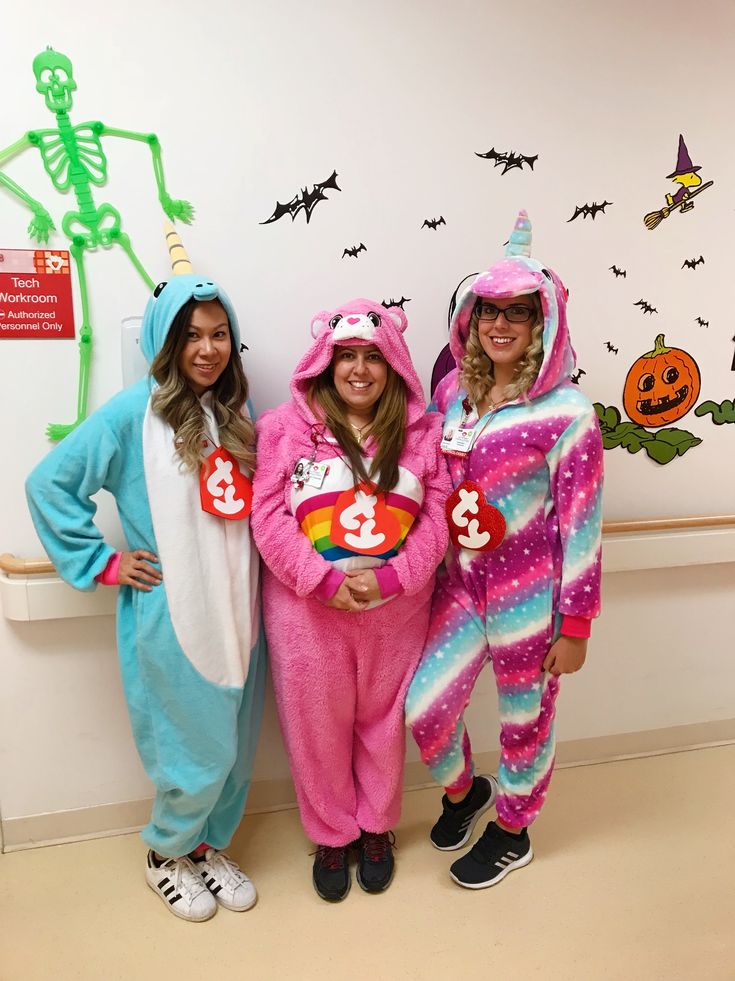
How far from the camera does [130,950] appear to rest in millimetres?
1741

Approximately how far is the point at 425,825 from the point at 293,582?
985 millimetres

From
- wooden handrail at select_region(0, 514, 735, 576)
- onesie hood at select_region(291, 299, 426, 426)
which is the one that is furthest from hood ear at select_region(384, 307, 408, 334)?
wooden handrail at select_region(0, 514, 735, 576)

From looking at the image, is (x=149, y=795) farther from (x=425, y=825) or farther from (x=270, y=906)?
(x=425, y=825)

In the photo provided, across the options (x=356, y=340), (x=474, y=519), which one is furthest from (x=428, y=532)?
(x=356, y=340)

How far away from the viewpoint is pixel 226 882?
74.2 inches

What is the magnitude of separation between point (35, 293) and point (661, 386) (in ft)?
5.81

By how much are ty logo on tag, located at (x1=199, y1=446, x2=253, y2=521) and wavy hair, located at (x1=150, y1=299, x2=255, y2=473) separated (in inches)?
0.8

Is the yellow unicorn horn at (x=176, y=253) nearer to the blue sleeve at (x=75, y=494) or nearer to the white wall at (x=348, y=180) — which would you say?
the white wall at (x=348, y=180)

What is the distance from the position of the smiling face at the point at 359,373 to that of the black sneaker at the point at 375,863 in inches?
45.2

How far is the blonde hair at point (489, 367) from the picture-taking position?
1708 mm

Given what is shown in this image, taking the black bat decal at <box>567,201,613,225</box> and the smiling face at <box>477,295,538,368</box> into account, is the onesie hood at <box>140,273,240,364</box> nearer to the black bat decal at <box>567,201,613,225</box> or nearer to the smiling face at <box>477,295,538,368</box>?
the smiling face at <box>477,295,538,368</box>

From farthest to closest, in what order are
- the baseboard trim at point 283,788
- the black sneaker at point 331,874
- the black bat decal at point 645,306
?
the black bat decal at point 645,306
the baseboard trim at point 283,788
the black sneaker at point 331,874

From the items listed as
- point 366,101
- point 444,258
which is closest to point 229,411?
point 444,258

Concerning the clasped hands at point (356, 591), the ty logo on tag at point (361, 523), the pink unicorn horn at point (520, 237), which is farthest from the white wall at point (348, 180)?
the clasped hands at point (356, 591)
